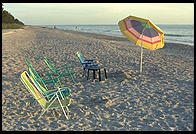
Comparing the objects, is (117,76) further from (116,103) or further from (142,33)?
(116,103)

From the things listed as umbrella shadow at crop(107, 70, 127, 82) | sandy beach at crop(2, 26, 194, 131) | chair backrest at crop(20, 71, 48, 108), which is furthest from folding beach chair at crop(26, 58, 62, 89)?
umbrella shadow at crop(107, 70, 127, 82)

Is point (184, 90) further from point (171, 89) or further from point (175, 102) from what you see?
point (175, 102)

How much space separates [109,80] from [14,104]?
3.21 metres

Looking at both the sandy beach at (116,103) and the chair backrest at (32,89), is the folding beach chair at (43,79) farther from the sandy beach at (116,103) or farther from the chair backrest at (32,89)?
the chair backrest at (32,89)

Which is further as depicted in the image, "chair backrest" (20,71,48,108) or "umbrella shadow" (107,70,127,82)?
"umbrella shadow" (107,70,127,82)

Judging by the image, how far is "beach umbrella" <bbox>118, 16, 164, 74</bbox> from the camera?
325 inches

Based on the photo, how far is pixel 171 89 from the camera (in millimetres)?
7094

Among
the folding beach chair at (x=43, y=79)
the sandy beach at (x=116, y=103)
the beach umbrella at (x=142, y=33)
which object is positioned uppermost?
the beach umbrella at (x=142, y=33)

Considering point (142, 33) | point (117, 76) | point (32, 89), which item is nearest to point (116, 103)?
point (32, 89)

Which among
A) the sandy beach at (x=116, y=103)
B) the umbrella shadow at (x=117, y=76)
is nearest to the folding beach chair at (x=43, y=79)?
the sandy beach at (x=116, y=103)

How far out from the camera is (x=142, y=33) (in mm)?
8266

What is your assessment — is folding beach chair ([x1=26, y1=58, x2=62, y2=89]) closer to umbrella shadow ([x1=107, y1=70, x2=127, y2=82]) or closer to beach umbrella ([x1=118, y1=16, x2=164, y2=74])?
umbrella shadow ([x1=107, y1=70, x2=127, y2=82])

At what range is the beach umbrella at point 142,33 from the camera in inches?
325

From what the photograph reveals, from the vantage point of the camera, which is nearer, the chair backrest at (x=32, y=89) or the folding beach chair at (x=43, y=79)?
the chair backrest at (x=32, y=89)
